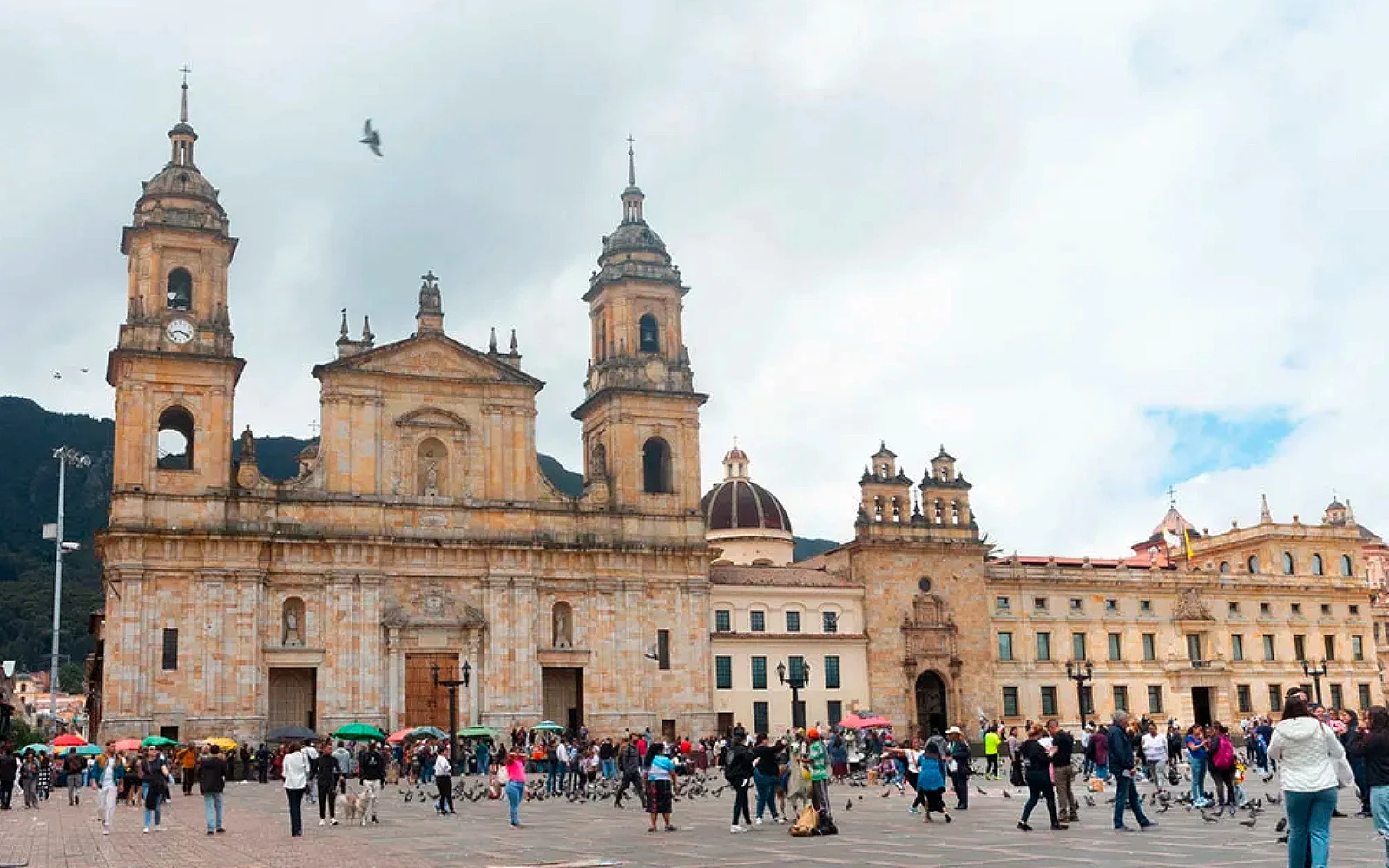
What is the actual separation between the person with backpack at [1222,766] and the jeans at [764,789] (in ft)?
22.1

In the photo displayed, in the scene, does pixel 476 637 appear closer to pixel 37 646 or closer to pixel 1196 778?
pixel 1196 778

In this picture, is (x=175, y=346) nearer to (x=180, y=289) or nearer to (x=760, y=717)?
(x=180, y=289)

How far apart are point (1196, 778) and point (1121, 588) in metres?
46.4

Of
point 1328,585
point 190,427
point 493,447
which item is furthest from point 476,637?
point 1328,585

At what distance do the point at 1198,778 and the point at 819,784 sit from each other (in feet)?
21.1

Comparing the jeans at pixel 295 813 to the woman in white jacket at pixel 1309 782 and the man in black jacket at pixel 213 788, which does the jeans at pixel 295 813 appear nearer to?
the man in black jacket at pixel 213 788

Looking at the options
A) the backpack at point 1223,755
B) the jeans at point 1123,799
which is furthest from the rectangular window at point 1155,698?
the jeans at point 1123,799

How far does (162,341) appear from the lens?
5100 cm

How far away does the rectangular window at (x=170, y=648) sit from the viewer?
48031 mm

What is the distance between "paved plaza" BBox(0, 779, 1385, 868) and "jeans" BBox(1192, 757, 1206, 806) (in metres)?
1.15

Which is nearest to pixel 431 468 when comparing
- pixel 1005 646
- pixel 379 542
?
pixel 379 542

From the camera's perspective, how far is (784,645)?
2336 inches

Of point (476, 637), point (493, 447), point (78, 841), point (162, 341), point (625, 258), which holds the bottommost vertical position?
point (78, 841)

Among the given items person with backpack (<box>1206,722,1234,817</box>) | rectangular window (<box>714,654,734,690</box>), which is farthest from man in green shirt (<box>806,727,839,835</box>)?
rectangular window (<box>714,654,734,690</box>)
